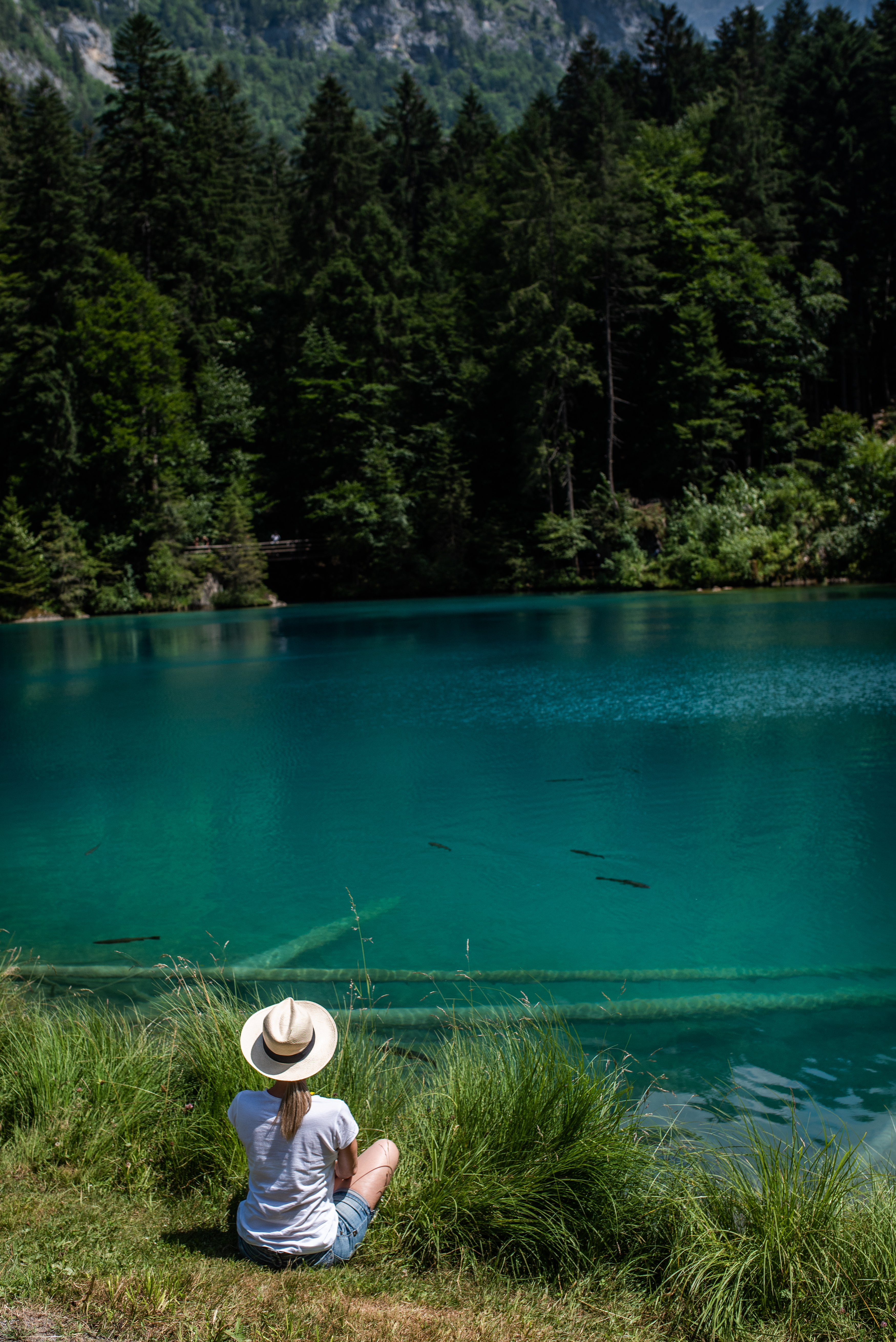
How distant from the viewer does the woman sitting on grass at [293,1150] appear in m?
3.16

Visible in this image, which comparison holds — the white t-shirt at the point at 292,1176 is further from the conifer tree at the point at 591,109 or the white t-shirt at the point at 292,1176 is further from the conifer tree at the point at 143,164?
the conifer tree at the point at 143,164

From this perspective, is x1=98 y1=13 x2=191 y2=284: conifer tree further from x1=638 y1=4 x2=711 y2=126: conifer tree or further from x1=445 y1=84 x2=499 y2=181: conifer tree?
x1=638 y1=4 x2=711 y2=126: conifer tree

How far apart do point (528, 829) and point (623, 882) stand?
1.61 meters

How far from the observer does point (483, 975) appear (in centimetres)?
660

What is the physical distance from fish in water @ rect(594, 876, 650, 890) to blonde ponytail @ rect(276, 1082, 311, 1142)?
5367 mm

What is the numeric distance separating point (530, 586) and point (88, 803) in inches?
1296

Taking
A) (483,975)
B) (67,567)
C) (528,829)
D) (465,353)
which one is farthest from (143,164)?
(483,975)

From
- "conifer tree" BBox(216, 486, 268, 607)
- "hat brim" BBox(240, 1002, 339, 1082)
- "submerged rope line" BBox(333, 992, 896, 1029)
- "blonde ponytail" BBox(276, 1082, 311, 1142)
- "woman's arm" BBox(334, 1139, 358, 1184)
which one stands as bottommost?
"submerged rope line" BBox(333, 992, 896, 1029)

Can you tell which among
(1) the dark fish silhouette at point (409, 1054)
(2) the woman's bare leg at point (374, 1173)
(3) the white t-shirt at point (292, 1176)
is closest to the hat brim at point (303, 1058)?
(3) the white t-shirt at point (292, 1176)

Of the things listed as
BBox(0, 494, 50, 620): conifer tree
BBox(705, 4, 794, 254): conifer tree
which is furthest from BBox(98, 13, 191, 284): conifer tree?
BBox(705, 4, 794, 254): conifer tree

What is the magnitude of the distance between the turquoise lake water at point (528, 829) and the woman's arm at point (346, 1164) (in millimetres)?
1862

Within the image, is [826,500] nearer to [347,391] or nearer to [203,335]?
[347,391]

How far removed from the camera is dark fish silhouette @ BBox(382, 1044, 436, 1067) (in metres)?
4.89

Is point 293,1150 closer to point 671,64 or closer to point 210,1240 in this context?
point 210,1240
